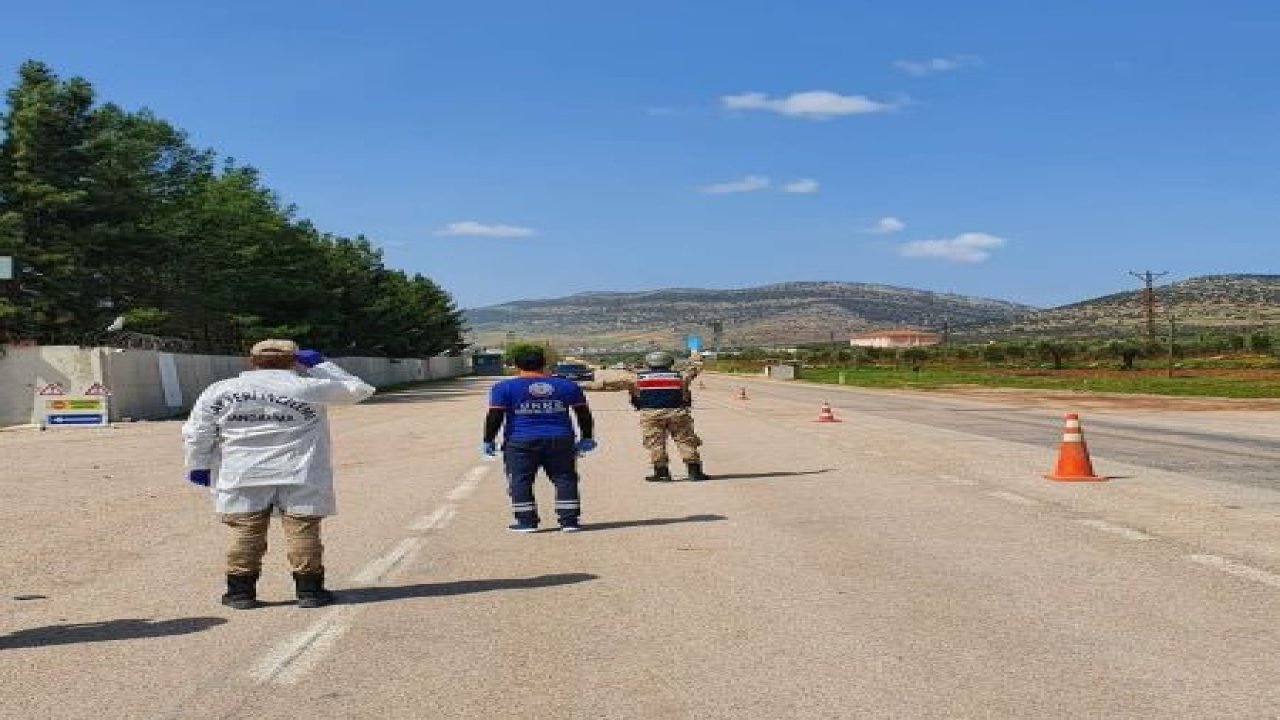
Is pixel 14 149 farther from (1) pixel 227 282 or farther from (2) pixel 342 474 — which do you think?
(2) pixel 342 474

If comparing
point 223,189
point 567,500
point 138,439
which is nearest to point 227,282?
point 223,189

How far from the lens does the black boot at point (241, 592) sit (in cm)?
766

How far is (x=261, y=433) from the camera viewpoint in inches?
304

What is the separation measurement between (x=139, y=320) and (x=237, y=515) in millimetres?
41595

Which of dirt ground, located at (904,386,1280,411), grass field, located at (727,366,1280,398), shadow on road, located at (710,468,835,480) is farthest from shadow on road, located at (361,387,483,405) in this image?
shadow on road, located at (710,468,835,480)

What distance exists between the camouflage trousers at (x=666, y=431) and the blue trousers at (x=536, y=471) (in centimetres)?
423

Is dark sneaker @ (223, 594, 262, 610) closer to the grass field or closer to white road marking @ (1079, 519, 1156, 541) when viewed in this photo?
white road marking @ (1079, 519, 1156, 541)

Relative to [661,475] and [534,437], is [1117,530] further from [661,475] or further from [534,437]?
[661,475]

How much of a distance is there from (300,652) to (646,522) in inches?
218

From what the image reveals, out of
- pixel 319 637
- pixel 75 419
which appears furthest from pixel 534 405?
pixel 75 419

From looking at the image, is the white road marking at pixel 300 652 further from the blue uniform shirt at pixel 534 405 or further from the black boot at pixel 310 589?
the blue uniform shirt at pixel 534 405

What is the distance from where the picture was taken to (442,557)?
9.70 meters

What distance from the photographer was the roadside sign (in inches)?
1305

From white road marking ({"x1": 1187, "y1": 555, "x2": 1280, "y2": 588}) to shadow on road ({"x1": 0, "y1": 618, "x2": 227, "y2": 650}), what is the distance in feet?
20.4
